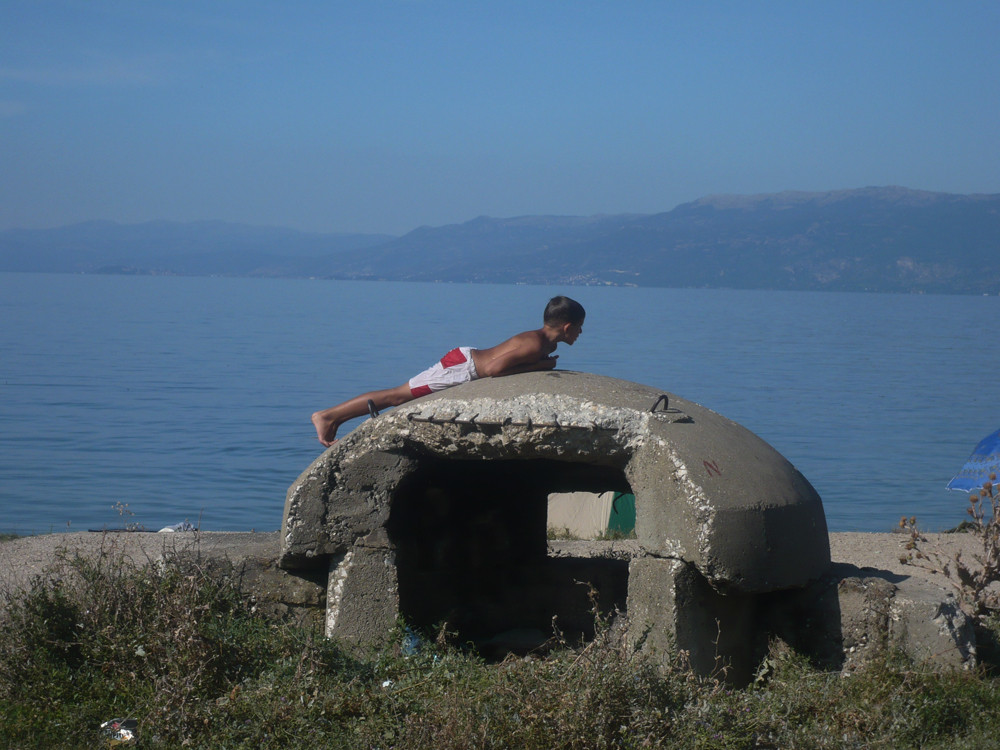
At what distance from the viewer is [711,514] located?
5.39 meters

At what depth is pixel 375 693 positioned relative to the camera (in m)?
5.18

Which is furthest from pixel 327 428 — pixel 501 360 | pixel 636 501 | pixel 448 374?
pixel 636 501

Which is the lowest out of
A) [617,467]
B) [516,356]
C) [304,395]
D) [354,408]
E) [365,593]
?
[304,395]

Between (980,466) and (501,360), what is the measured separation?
7602 millimetres

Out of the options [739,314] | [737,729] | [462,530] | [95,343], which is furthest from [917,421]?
[739,314]

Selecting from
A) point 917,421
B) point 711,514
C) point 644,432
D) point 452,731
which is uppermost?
point 644,432

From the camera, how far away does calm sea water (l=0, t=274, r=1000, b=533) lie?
19266 mm

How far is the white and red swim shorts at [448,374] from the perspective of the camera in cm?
657

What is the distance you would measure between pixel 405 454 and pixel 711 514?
1740mm

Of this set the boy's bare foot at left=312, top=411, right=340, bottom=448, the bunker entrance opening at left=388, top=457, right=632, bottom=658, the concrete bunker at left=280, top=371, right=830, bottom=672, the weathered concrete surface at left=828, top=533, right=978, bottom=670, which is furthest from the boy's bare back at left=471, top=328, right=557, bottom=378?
the weathered concrete surface at left=828, top=533, right=978, bottom=670

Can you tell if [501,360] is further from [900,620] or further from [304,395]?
[304,395]

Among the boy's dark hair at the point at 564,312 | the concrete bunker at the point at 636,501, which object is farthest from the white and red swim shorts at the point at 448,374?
the boy's dark hair at the point at 564,312

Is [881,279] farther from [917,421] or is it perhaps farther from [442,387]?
[442,387]

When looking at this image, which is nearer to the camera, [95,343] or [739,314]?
[95,343]
